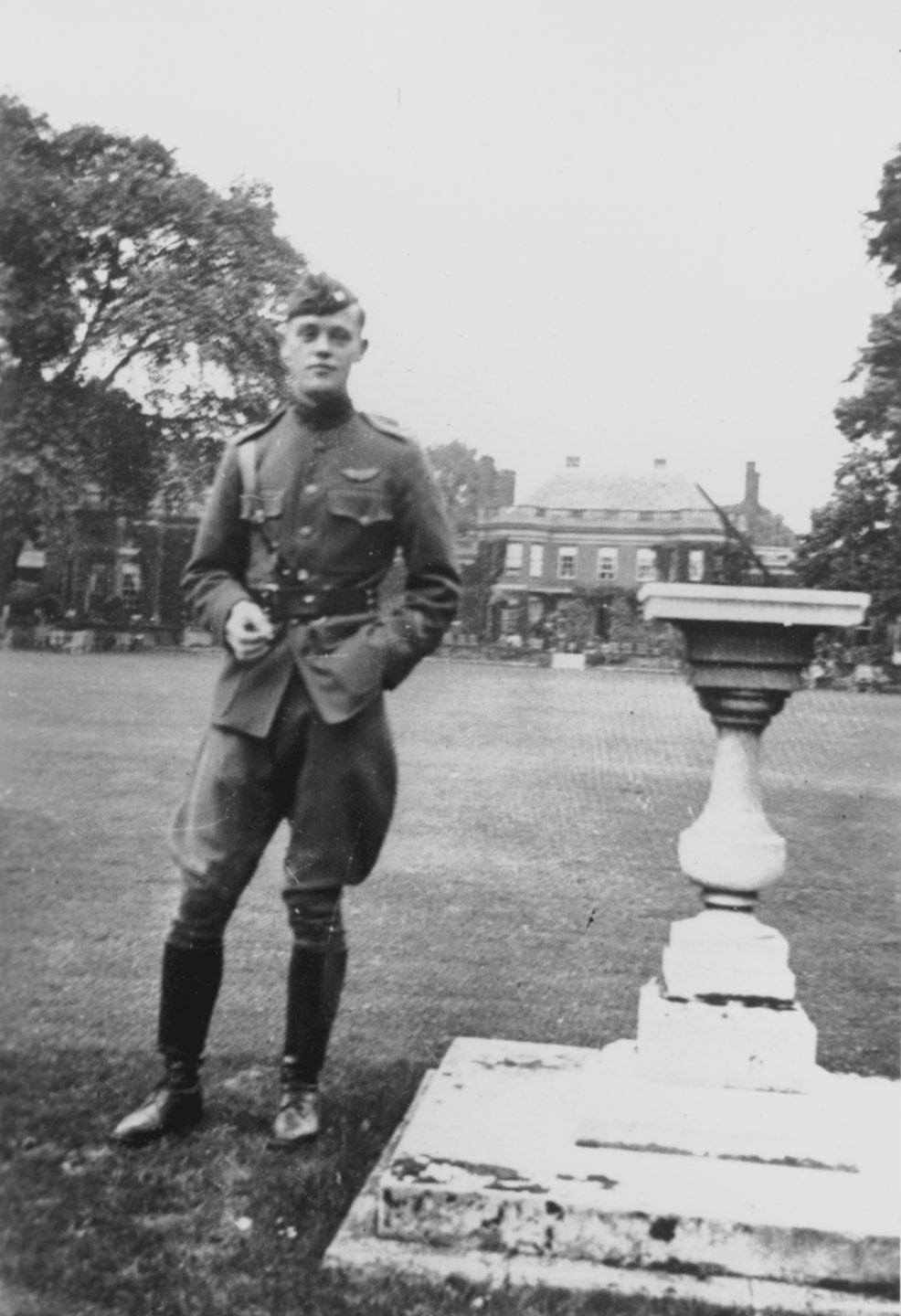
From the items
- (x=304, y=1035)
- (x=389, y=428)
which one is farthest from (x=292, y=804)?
(x=389, y=428)

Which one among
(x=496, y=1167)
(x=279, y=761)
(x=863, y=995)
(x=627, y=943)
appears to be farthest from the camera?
(x=627, y=943)

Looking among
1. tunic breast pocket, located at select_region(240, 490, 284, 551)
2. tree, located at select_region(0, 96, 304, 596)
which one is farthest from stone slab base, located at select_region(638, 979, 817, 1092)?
tree, located at select_region(0, 96, 304, 596)

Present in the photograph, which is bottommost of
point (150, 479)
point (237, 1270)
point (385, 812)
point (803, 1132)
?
point (237, 1270)

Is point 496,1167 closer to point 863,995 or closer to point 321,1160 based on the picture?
point 321,1160

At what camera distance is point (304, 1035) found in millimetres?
2807

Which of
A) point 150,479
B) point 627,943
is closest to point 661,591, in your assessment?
point 150,479

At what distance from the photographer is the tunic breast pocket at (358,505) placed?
2.69 m

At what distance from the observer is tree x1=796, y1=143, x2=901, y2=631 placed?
293cm

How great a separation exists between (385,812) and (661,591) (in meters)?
0.81

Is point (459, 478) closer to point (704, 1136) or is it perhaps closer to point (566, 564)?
point (566, 564)

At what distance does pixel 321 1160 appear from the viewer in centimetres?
276

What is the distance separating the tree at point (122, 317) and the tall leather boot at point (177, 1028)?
139 cm

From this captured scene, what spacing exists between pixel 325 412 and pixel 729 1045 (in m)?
1.69

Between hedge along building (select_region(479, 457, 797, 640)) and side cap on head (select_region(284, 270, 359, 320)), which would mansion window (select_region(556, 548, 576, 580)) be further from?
side cap on head (select_region(284, 270, 359, 320))
